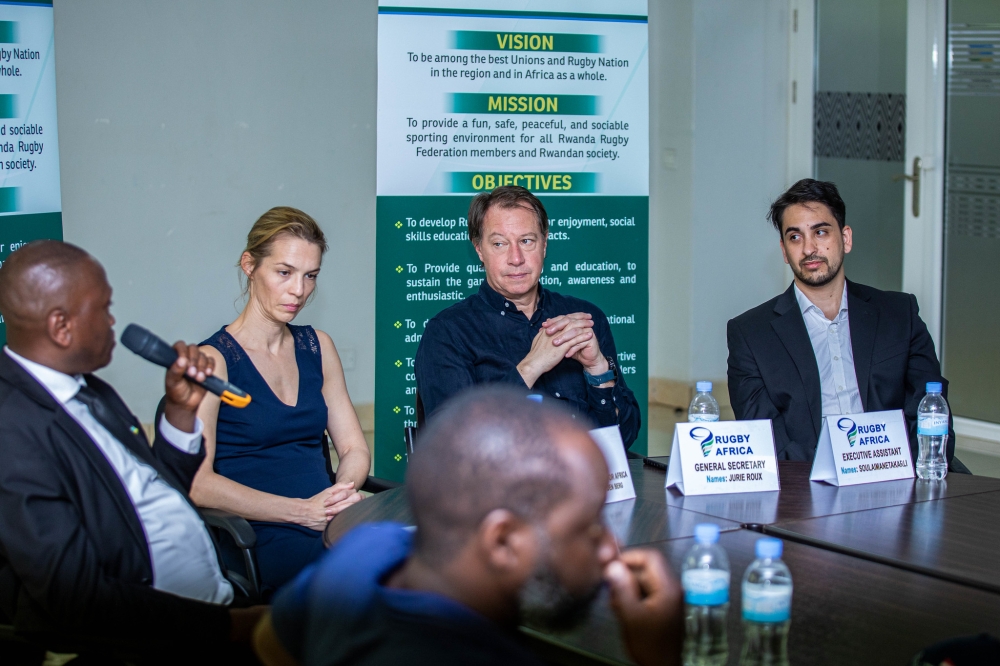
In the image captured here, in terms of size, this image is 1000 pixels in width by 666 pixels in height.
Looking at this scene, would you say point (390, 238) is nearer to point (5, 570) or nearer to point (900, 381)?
point (900, 381)

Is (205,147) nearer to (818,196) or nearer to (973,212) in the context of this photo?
(818,196)

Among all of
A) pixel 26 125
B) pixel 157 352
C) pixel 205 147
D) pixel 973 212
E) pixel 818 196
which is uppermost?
pixel 205 147

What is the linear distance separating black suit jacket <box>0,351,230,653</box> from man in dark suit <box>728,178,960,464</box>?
1.72m

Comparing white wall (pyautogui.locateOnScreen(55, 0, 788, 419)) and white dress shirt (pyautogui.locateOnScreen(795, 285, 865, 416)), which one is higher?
white wall (pyautogui.locateOnScreen(55, 0, 788, 419))

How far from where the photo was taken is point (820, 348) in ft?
9.78

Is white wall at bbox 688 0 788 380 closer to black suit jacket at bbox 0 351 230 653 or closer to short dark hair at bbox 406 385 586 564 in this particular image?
black suit jacket at bbox 0 351 230 653

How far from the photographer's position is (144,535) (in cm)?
185

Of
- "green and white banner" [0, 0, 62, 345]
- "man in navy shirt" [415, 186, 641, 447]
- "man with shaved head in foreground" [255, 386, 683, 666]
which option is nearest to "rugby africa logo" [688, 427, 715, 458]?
"man in navy shirt" [415, 186, 641, 447]

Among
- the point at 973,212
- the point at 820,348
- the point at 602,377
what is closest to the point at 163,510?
the point at 602,377

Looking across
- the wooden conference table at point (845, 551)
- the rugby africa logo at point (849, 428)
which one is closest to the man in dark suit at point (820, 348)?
the wooden conference table at point (845, 551)

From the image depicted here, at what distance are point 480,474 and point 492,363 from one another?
186cm

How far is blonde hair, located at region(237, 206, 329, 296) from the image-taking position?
8.64 feet

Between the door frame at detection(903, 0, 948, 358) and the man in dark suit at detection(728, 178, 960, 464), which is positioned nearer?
the man in dark suit at detection(728, 178, 960, 464)

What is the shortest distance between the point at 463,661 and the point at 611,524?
1.14 m
